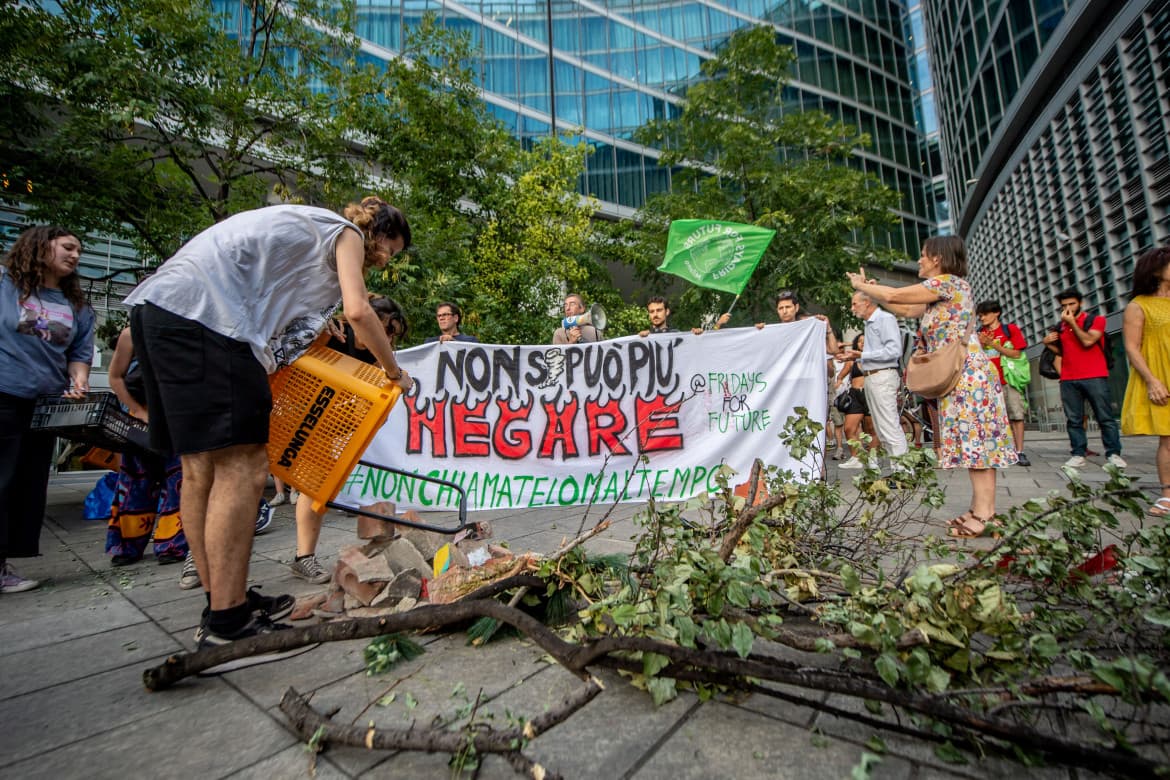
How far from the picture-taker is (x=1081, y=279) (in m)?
13.8

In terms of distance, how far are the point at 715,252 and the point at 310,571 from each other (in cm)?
462

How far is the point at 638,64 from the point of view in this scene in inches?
1079

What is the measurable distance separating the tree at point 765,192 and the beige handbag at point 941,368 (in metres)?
8.52

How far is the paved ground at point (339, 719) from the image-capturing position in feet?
3.81

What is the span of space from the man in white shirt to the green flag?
3.88ft

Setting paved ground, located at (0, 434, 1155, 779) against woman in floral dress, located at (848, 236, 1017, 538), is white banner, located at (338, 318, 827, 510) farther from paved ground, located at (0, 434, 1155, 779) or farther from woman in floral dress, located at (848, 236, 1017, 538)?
paved ground, located at (0, 434, 1155, 779)

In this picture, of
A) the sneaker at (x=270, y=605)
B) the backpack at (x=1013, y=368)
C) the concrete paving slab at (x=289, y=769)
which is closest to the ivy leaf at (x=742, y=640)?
the concrete paving slab at (x=289, y=769)

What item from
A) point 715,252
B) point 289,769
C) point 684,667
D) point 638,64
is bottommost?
point 289,769

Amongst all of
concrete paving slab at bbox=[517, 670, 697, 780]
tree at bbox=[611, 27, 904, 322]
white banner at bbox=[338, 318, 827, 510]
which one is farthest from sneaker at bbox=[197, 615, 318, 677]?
tree at bbox=[611, 27, 904, 322]

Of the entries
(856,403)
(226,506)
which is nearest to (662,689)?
(226,506)

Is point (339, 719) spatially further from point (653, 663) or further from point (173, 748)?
point (653, 663)

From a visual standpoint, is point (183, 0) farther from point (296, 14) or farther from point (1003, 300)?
point (1003, 300)

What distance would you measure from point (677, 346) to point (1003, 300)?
72.7ft

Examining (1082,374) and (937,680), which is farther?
(1082,374)
